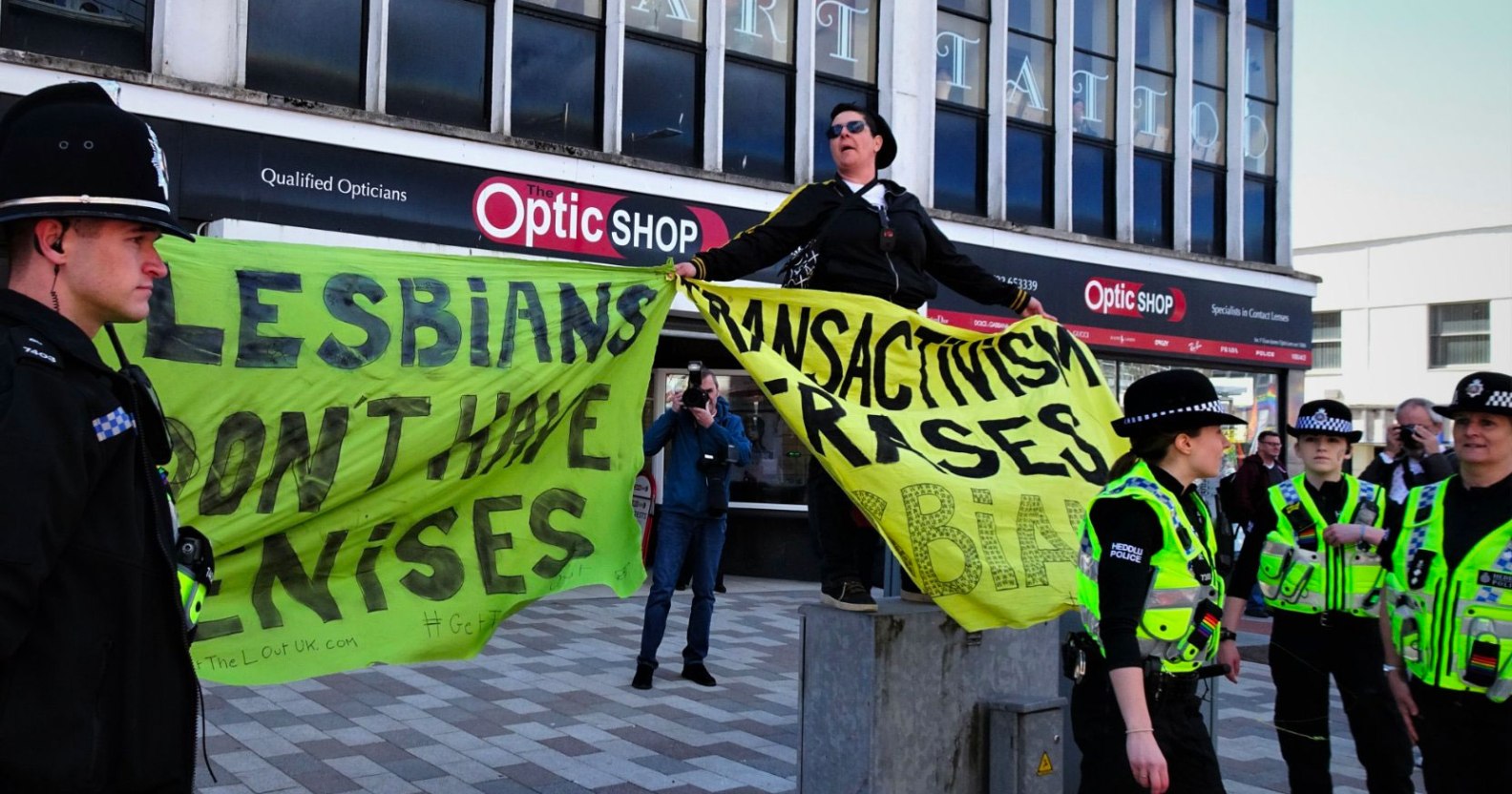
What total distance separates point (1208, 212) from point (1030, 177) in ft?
14.9

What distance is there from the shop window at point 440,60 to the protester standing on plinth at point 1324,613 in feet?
36.0

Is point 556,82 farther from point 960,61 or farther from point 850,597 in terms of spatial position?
point 850,597

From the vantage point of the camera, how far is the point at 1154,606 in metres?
3.75

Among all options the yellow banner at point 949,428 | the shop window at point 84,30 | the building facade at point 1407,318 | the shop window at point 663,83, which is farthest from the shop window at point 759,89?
the building facade at point 1407,318

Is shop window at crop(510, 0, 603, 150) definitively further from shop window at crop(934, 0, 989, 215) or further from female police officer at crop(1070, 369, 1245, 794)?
female police officer at crop(1070, 369, 1245, 794)

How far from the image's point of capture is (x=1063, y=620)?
6137 mm

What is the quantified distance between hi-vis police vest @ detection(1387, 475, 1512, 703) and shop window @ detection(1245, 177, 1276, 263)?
20.1m

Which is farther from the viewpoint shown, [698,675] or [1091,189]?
[1091,189]

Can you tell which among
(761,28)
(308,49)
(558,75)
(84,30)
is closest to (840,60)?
(761,28)

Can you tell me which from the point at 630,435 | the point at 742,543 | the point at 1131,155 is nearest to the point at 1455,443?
the point at 630,435

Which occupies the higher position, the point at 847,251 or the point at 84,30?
the point at 84,30

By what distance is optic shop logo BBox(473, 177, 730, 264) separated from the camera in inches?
566

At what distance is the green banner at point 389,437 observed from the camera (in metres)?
A: 4.14

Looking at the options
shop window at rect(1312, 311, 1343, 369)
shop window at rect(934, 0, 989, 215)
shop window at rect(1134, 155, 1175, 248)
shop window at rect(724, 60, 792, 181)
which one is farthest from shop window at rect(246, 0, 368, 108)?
shop window at rect(1312, 311, 1343, 369)
